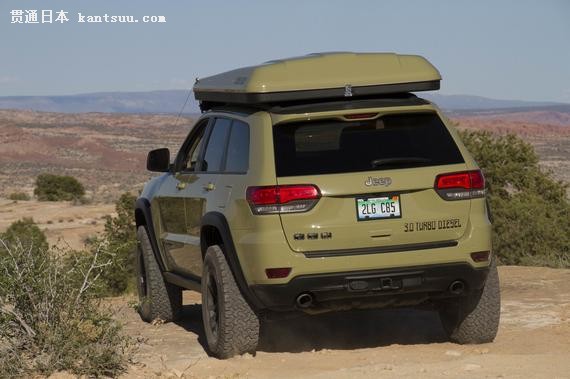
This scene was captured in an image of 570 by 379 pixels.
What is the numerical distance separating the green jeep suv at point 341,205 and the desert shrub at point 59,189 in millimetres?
47963

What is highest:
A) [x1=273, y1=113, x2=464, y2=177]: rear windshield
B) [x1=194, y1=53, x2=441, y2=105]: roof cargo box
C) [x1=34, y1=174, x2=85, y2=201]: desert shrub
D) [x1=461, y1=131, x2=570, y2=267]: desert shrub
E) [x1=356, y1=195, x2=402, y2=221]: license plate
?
[x1=194, y1=53, x2=441, y2=105]: roof cargo box

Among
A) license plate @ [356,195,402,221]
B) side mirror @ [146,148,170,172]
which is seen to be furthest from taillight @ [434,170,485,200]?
side mirror @ [146,148,170,172]

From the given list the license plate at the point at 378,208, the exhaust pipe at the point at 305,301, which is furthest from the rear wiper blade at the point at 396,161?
the exhaust pipe at the point at 305,301

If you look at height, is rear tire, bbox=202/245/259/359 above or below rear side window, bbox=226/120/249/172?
below

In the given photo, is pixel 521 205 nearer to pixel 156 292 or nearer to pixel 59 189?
pixel 156 292

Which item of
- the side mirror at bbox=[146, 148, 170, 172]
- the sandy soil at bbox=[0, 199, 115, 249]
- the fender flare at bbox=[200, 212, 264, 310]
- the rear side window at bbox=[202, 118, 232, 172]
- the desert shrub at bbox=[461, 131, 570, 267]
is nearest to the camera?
the fender flare at bbox=[200, 212, 264, 310]

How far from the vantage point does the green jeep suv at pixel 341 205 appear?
6.96 meters

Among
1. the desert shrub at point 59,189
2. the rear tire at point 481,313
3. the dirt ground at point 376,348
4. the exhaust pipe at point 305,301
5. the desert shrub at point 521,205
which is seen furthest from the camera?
the desert shrub at point 59,189

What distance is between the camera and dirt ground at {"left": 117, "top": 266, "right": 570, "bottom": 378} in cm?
679

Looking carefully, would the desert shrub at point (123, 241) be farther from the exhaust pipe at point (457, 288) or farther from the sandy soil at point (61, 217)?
the exhaust pipe at point (457, 288)

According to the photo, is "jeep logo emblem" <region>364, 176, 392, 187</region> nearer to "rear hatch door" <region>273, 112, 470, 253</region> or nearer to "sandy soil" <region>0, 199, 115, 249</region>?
"rear hatch door" <region>273, 112, 470, 253</region>

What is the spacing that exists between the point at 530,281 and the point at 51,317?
5.82 m

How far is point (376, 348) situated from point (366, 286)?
1.05 m

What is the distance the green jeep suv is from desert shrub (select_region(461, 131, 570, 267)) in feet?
29.8
